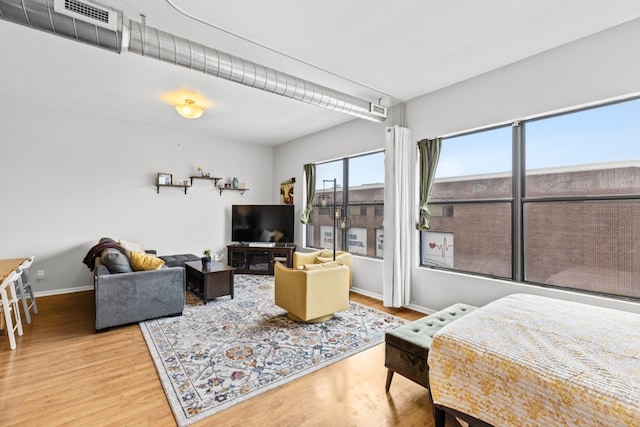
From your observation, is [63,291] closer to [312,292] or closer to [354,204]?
[312,292]

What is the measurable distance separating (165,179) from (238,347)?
13.0 feet

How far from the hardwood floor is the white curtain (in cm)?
123

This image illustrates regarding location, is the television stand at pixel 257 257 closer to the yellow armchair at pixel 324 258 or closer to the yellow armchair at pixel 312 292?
the yellow armchair at pixel 324 258

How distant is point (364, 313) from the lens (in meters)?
3.89

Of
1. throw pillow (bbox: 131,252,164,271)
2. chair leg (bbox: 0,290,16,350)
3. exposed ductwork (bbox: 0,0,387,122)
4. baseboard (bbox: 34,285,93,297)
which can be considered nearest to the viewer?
exposed ductwork (bbox: 0,0,387,122)

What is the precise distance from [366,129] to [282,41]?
2.46 m

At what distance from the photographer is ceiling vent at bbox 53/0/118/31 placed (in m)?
1.90

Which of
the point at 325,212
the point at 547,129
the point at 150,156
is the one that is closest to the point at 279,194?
the point at 325,212

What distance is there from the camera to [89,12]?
1995 millimetres

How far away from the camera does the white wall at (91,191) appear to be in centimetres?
445

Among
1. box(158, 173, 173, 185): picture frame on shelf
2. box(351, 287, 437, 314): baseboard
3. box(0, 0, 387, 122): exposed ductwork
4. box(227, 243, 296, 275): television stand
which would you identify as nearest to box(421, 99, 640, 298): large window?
box(351, 287, 437, 314): baseboard

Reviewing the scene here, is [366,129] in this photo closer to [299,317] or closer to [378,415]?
[299,317]

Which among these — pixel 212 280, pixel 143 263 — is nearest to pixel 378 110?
pixel 212 280

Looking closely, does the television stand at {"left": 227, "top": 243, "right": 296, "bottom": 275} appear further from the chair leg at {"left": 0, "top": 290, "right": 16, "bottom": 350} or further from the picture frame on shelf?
the chair leg at {"left": 0, "top": 290, "right": 16, "bottom": 350}
